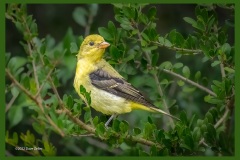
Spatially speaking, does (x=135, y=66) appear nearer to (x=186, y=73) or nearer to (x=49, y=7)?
(x=186, y=73)

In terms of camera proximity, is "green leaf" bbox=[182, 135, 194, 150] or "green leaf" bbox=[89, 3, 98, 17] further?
"green leaf" bbox=[89, 3, 98, 17]

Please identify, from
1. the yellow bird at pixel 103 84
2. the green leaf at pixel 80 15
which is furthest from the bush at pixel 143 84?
the green leaf at pixel 80 15

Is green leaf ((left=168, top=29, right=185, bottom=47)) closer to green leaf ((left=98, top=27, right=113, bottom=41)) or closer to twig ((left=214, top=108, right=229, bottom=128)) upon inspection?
green leaf ((left=98, top=27, right=113, bottom=41))

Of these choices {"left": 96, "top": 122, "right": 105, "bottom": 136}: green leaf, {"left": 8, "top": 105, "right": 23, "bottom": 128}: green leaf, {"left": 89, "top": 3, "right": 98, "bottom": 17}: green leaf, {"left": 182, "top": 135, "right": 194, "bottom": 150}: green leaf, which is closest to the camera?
{"left": 96, "top": 122, "right": 105, "bottom": 136}: green leaf

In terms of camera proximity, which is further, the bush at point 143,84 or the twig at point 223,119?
the twig at point 223,119

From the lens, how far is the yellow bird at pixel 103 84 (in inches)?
199

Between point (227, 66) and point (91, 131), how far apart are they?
124cm

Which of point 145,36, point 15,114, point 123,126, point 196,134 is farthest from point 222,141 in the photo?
point 15,114

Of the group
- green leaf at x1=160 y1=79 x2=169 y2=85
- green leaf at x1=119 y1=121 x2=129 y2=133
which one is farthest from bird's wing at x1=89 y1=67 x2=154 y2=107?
green leaf at x1=119 y1=121 x2=129 y2=133

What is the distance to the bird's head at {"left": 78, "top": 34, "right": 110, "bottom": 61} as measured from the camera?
195 inches

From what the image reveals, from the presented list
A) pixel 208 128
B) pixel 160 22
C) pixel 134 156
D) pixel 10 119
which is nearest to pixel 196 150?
pixel 208 128

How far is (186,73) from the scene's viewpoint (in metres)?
5.19

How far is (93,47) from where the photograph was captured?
197 inches

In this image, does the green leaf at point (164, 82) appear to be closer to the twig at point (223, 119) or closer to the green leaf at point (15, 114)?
the twig at point (223, 119)
